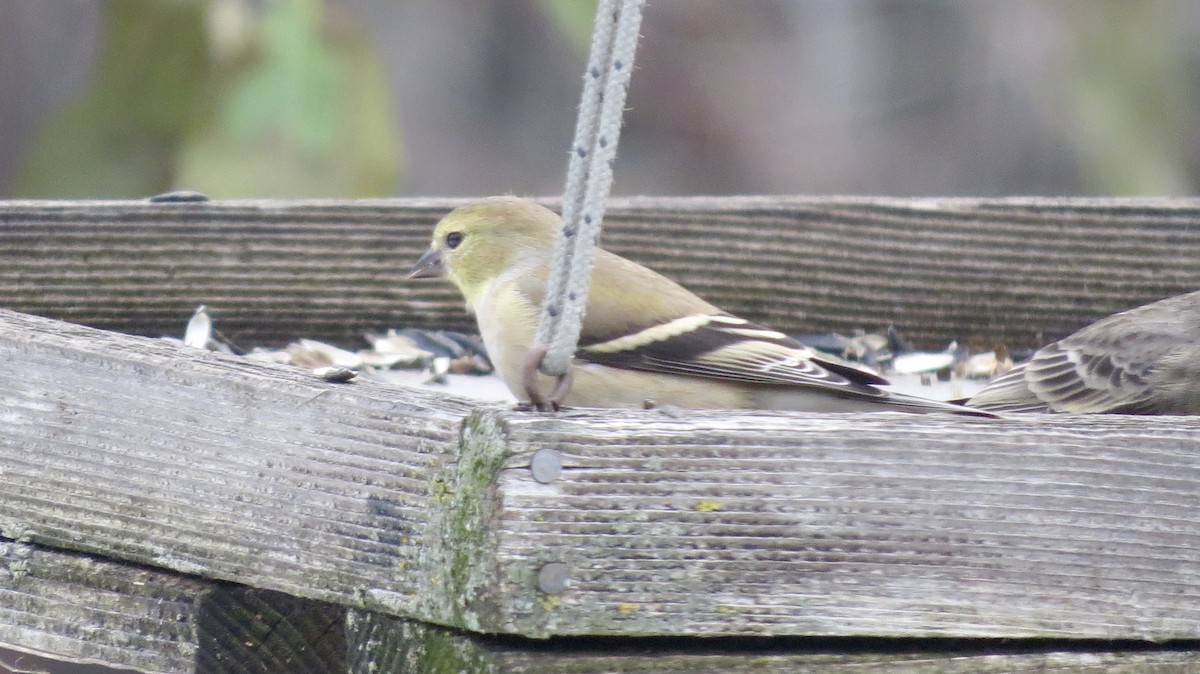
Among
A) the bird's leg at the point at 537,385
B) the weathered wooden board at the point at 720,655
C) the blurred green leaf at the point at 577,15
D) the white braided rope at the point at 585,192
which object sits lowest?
the weathered wooden board at the point at 720,655

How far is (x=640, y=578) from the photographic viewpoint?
2072mm

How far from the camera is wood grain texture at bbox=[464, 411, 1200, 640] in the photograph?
2.04m

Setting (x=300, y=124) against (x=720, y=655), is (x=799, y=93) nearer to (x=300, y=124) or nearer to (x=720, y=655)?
(x=300, y=124)

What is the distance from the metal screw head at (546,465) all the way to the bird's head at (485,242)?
2.39 m

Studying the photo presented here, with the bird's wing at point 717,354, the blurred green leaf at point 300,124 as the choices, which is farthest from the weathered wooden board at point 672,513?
the blurred green leaf at point 300,124

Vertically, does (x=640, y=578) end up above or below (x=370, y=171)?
below

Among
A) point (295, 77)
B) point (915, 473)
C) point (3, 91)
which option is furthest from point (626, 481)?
point (3, 91)

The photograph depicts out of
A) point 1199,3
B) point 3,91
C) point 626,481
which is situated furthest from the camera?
point 1199,3

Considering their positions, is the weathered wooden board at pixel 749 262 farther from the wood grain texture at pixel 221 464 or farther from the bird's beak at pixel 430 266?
the wood grain texture at pixel 221 464

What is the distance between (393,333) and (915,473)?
2.53m

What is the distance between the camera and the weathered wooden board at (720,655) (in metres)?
2.08

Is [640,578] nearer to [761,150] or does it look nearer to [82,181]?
[82,181]

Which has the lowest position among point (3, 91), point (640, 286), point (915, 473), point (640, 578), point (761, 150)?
point (640, 578)

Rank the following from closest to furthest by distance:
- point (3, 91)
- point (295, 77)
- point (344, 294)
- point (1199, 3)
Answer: point (344, 294), point (295, 77), point (3, 91), point (1199, 3)
